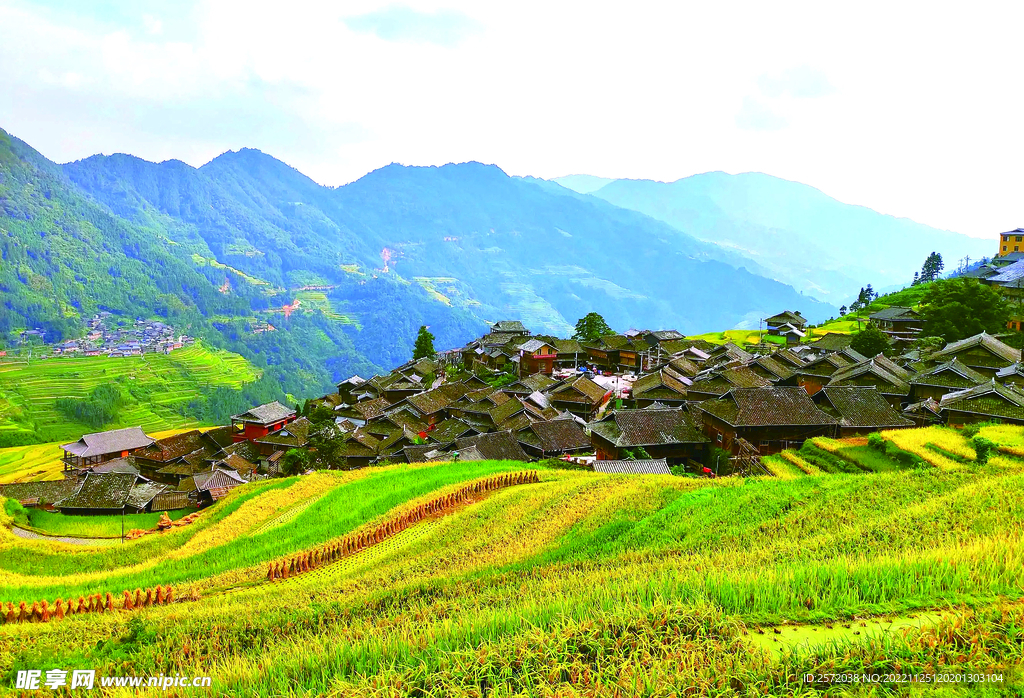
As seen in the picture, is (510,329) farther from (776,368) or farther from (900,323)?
(900,323)

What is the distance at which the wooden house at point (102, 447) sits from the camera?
4738 centimetres

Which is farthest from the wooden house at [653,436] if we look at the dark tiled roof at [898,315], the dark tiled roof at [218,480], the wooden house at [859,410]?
the dark tiled roof at [898,315]

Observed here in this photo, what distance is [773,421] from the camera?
26172 mm

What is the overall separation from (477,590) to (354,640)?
2.49 m

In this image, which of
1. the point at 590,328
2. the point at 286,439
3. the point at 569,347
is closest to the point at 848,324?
the point at 590,328

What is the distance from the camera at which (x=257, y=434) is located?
174ft

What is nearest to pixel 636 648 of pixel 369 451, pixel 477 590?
pixel 477 590

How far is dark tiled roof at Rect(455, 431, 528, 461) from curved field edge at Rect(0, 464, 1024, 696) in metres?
18.4

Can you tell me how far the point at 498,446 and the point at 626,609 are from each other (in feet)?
85.4

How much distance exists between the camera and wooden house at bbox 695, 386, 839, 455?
1028 inches

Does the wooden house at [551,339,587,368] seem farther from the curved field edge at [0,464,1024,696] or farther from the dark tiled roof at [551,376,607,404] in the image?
the curved field edge at [0,464,1024,696]

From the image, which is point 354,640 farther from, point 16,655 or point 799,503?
point 799,503

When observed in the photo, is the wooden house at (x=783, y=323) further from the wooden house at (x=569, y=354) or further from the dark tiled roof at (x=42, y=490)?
the dark tiled roof at (x=42, y=490)

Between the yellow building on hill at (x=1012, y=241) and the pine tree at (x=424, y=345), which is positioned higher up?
the yellow building on hill at (x=1012, y=241)
